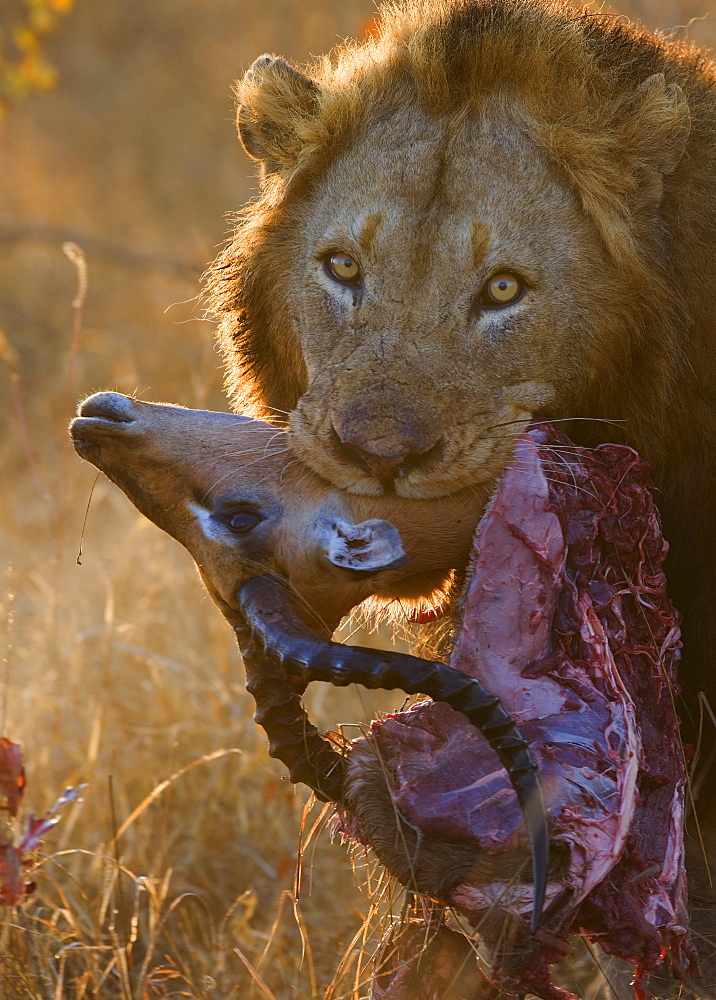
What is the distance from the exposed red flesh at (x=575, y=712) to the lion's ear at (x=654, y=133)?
0.60 metres

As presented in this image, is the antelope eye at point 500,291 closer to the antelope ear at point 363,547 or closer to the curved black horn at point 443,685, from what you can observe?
the antelope ear at point 363,547

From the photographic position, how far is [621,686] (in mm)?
2213

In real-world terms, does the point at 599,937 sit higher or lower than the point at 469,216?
lower

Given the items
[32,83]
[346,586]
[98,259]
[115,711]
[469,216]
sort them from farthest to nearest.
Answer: [98,259] → [32,83] → [115,711] → [469,216] → [346,586]

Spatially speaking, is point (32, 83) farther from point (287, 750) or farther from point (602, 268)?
point (287, 750)

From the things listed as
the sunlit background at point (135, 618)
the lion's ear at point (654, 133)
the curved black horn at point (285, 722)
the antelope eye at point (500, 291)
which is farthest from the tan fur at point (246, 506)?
the lion's ear at point (654, 133)

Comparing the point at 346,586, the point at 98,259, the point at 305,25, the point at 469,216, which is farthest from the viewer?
the point at 305,25

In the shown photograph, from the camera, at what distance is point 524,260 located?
8.48 feet

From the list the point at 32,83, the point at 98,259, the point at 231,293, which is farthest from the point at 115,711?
the point at 98,259

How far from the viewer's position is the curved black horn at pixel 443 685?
1909 mm

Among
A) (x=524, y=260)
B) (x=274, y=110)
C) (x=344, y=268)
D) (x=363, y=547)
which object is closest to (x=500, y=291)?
(x=524, y=260)

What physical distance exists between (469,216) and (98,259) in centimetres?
655

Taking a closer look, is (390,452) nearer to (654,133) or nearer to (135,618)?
(654,133)

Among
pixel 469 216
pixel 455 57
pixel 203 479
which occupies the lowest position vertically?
pixel 203 479
